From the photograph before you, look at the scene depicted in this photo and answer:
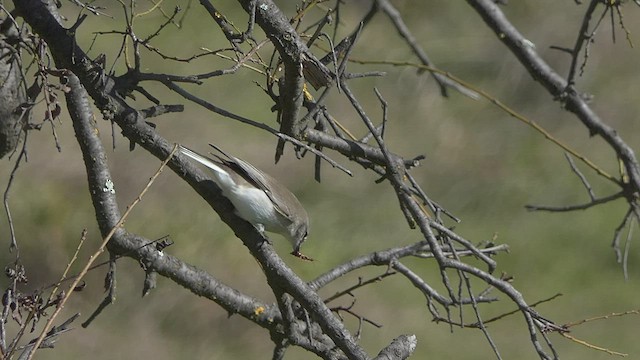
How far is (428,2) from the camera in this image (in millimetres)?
10836

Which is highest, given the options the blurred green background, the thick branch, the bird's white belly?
the blurred green background

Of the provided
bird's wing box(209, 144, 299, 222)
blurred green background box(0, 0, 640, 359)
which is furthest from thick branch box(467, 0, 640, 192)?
blurred green background box(0, 0, 640, 359)

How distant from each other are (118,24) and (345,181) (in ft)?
7.52

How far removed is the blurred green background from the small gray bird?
111 inches

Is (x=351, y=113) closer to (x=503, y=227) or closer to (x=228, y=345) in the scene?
(x=503, y=227)

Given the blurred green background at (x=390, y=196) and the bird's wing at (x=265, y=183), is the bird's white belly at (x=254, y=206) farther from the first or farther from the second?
the blurred green background at (x=390, y=196)

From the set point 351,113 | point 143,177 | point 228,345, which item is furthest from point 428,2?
point 228,345

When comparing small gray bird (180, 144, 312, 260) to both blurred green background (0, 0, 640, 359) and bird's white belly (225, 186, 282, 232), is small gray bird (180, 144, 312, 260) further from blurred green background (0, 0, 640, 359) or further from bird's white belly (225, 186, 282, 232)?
blurred green background (0, 0, 640, 359)

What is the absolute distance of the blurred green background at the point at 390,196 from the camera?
269 inches

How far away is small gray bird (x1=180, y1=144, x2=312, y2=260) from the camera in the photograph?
329 centimetres

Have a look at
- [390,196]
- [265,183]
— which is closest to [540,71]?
[265,183]

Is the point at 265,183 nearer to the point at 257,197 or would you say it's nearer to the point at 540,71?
the point at 257,197

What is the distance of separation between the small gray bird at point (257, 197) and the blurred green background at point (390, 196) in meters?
2.81

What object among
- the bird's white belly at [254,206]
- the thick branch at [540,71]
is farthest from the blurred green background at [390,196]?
the thick branch at [540,71]
